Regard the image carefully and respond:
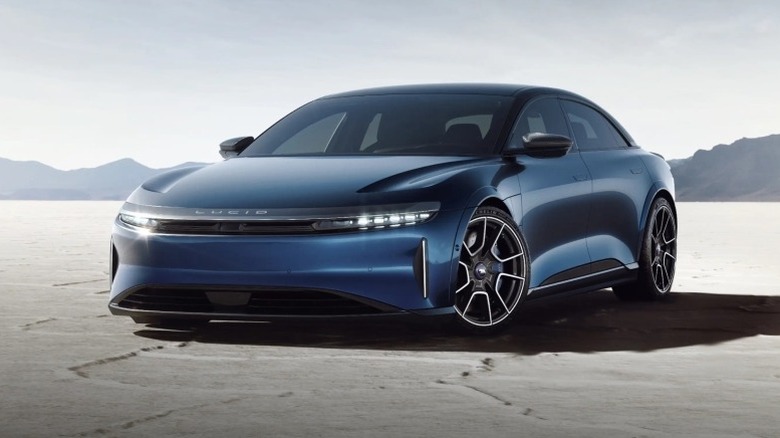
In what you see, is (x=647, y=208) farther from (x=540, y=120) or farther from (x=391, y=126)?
(x=391, y=126)

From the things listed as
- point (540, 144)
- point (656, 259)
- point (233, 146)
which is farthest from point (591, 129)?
point (233, 146)

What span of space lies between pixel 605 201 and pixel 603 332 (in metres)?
1.29

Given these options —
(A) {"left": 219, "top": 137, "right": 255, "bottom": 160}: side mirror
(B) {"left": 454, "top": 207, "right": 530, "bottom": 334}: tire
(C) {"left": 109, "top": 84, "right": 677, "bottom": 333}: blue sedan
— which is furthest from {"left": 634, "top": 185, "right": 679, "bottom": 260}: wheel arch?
(A) {"left": 219, "top": 137, "right": 255, "bottom": 160}: side mirror

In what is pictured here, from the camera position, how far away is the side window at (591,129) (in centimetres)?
827

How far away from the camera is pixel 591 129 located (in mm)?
8547

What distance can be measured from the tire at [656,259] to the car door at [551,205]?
42.6 inches

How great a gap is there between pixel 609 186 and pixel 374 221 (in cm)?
258

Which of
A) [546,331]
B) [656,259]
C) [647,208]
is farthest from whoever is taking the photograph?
[656,259]

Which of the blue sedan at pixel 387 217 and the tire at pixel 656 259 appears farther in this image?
the tire at pixel 656 259

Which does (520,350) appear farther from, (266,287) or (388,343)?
(266,287)

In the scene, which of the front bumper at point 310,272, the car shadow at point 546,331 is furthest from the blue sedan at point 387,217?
the car shadow at point 546,331

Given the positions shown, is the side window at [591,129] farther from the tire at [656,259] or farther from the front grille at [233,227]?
the front grille at [233,227]

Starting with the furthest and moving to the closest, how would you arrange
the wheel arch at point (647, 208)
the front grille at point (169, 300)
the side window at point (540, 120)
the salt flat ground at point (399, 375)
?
the wheel arch at point (647, 208)
the side window at point (540, 120)
the front grille at point (169, 300)
the salt flat ground at point (399, 375)

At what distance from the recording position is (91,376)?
534cm
